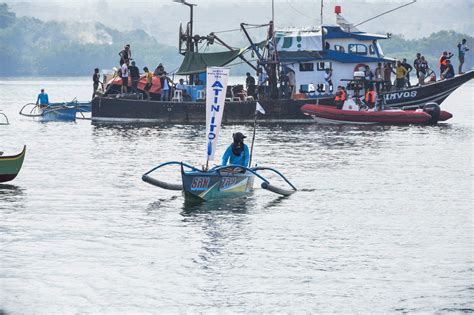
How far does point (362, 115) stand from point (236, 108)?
7.90 m

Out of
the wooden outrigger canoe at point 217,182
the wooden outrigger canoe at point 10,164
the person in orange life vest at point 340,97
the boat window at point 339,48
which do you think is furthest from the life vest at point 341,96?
the wooden outrigger canoe at point 217,182

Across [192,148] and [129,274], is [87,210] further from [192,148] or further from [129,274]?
[192,148]

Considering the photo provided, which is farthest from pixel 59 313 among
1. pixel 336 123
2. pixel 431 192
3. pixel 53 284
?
pixel 336 123

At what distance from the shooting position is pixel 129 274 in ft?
76.1

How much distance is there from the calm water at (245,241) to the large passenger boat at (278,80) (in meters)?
21.0

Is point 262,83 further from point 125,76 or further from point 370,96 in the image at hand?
point 125,76

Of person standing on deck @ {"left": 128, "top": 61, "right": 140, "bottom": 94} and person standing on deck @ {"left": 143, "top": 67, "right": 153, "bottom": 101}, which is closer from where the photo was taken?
person standing on deck @ {"left": 128, "top": 61, "right": 140, "bottom": 94}

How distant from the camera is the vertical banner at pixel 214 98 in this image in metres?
30.5

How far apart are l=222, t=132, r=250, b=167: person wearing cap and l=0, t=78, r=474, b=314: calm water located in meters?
1.24

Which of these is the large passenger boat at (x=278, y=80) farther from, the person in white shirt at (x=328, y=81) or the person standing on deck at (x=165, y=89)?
the person standing on deck at (x=165, y=89)

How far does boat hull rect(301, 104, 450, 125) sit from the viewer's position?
220 feet

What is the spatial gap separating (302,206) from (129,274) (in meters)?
10.8

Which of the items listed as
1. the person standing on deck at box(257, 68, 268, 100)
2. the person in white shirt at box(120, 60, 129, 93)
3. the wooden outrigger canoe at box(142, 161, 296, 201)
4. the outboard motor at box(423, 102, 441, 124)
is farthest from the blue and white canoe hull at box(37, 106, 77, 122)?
the wooden outrigger canoe at box(142, 161, 296, 201)

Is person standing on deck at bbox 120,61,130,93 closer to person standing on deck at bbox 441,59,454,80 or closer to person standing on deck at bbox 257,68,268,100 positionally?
person standing on deck at bbox 257,68,268,100
